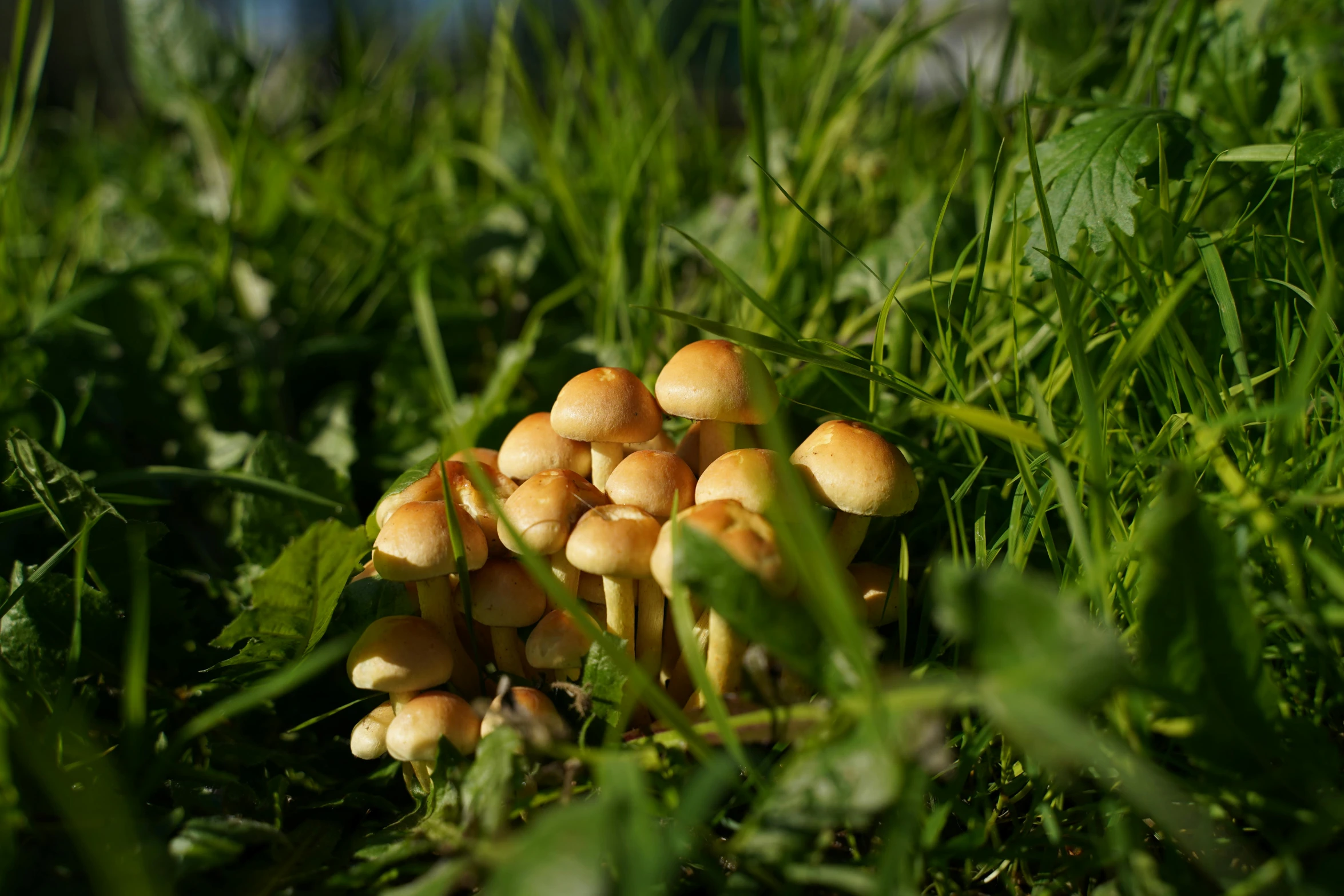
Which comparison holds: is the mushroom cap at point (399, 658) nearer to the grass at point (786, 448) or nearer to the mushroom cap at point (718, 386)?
the grass at point (786, 448)

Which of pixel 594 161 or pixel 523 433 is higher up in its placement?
pixel 594 161

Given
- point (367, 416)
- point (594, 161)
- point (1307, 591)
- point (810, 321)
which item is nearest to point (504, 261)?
point (594, 161)

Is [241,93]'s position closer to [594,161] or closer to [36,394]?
[594,161]

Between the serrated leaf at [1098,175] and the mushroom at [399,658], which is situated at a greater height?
the serrated leaf at [1098,175]

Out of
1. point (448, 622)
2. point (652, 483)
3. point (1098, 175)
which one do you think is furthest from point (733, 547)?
point (1098, 175)

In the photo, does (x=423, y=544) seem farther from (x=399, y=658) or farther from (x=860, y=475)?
(x=860, y=475)

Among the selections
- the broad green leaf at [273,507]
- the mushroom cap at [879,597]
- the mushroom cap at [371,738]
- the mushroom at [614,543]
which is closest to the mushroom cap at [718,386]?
the mushroom at [614,543]
